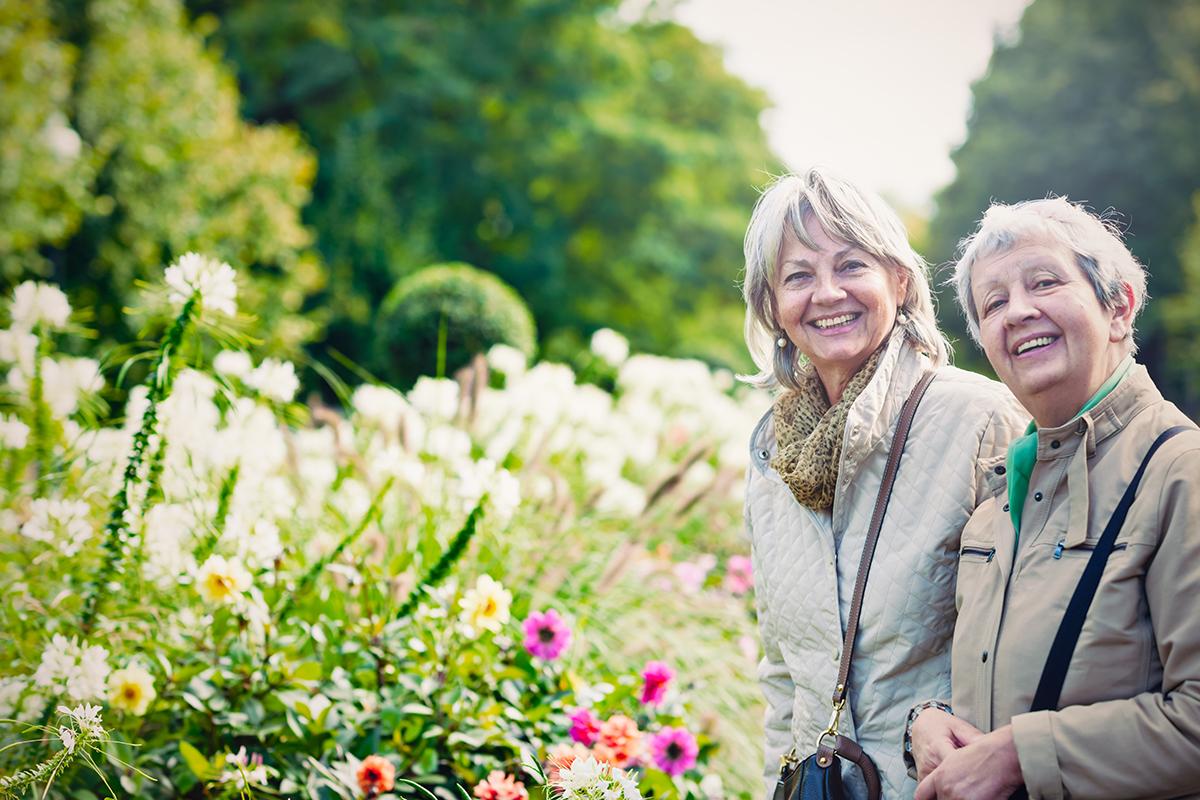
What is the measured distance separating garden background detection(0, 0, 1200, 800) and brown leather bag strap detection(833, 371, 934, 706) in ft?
2.37

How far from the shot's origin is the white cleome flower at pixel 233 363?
10.9 ft

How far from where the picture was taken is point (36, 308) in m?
3.18

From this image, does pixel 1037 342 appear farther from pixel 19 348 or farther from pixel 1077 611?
pixel 19 348

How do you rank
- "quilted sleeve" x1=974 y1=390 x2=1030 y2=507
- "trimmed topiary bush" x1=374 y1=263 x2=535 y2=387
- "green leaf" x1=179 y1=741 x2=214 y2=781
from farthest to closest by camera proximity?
"trimmed topiary bush" x1=374 y1=263 x2=535 y2=387 < "green leaf" x1=179 y1=741 x2=214 y2=781 < "quilted sleeve" x1=974 y1=390 x2=1030 y2=507

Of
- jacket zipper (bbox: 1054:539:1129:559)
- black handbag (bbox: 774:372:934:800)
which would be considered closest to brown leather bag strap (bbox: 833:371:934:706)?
black handbag (bbox: 774:372:934:800)

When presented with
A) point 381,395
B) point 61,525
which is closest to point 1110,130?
point 381,395

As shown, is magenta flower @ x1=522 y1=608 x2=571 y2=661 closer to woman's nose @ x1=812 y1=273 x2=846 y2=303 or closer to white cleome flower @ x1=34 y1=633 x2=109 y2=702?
white cleome flower @ x1=34 y1=633 x2=109 y2=702

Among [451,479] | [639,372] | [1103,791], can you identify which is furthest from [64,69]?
[1103,791]

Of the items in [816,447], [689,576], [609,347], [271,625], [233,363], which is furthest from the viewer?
[609,347]

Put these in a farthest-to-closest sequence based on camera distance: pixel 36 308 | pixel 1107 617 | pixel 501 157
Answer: pixel 501 157, pixel 36 308, pixel 1107 617

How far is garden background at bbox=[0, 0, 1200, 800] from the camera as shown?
8.79ft

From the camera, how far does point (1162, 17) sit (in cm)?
2436

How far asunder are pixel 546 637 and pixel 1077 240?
1827 millimetres

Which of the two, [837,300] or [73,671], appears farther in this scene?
[73,671]
